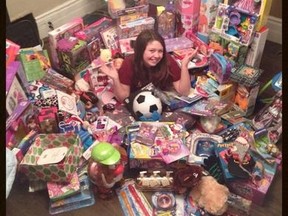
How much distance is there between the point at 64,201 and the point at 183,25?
4.13 feet

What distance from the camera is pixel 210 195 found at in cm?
156

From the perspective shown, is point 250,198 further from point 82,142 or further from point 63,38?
point 63,38

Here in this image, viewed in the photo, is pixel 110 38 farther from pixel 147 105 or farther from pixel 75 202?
pixel 75 202

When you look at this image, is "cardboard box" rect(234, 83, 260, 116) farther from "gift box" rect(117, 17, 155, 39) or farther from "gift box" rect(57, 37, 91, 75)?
"gift box" rect(57, 37, 91, 75)

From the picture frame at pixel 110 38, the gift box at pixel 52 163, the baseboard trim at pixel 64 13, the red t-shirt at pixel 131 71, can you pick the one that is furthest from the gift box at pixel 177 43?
the baseboard trim at pixel 64 13

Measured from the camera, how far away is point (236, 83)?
198 centimetres

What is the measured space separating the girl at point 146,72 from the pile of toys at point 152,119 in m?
0.06

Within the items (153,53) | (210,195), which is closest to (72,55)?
(153,53)

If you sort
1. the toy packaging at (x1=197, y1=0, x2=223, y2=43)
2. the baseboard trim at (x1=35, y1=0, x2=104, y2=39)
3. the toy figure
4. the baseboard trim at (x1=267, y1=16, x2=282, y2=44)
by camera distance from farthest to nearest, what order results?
the baseboard trim at (x1=35, y1=0, x2=104, y2=39) < the baseboard trim at (x1=267, y1=16, x2=282, y2=44) < the toy packaging at (x1=197, y1=0, x2=223, y2=43) < the toy figure

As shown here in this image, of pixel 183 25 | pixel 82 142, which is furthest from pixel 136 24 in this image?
pixel 82 142

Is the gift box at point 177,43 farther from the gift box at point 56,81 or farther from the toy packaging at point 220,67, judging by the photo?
the gift box at point 56,81

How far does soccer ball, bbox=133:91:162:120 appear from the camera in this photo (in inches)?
72.6

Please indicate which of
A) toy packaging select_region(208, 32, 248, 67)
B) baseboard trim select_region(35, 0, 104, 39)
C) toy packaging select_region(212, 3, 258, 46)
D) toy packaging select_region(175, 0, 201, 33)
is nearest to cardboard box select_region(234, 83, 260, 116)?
toy packaging select_region(208, 32, 248, 67)

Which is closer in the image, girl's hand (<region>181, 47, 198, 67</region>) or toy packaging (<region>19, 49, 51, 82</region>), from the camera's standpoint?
girl's hand (<region>181, 47, 198, 67</region>)
